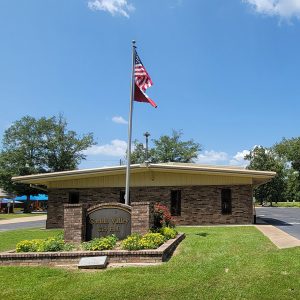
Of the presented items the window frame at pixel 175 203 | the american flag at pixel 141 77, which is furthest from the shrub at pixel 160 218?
the window frame at pixel 175 203

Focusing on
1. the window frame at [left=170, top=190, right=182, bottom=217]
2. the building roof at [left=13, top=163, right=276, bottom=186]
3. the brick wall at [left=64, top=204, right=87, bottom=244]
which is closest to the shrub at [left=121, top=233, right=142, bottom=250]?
the brick wall at [left=64, top=204, right=87, bottom=244]

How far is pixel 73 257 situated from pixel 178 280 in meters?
2.91

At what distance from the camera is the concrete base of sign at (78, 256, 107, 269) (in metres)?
8.84

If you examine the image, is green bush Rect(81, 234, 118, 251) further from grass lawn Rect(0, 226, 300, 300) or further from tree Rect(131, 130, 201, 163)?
tree Rect(131, 130, 201, 163)

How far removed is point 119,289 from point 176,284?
1007mm

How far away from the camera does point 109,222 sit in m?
11.8

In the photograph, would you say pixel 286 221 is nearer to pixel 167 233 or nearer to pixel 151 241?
pixel 167 233

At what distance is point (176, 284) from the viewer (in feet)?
24.4

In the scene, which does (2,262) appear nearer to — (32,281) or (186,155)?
(32,281)

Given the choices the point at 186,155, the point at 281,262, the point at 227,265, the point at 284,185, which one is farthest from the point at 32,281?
the point at 284,185

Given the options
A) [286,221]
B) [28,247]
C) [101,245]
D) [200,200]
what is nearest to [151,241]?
[101,245]

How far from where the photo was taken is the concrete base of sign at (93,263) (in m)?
8.84

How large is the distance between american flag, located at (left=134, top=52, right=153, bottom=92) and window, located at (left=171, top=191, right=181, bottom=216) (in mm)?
9425

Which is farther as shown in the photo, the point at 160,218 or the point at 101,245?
the point at 160,218
